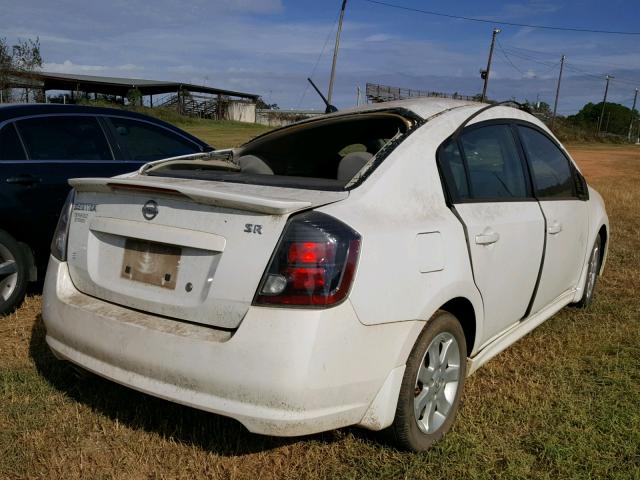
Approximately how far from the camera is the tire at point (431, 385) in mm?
2564

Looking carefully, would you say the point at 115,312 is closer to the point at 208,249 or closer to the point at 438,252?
the point at 208,249

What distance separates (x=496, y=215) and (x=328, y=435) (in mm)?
1337

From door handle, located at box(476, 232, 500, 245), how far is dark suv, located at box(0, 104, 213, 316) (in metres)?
3.25

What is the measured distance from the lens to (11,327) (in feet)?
14.0

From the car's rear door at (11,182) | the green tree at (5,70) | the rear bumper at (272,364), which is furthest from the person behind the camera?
the green tree at (5,70)

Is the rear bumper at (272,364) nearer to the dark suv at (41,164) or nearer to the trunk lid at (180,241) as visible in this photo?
the trunk lid at (180,241)

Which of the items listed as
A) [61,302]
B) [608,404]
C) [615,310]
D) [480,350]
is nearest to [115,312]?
[61,302]

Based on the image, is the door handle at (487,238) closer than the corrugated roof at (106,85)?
Yes

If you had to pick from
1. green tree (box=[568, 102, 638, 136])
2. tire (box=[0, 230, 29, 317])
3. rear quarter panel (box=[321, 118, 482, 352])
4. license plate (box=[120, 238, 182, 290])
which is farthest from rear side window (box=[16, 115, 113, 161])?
green tree (box=[568, 102, 638, 136])

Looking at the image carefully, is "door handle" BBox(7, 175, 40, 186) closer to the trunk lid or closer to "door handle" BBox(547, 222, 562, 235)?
the trunk lid

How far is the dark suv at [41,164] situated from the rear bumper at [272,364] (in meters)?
2.27

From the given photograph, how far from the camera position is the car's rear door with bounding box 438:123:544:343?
2.92 m

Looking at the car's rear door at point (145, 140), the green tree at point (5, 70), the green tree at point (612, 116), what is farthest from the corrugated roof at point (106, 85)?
the green tree at point (612, 116)

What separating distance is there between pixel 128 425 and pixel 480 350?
1763 millimetres
